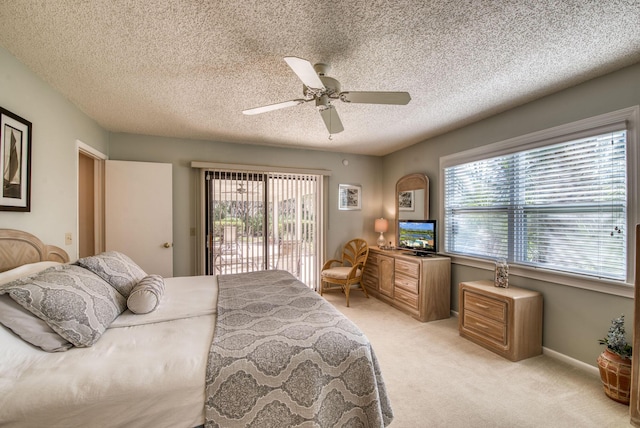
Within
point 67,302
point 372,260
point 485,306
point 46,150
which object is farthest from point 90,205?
point 485,306

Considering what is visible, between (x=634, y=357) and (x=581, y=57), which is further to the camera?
(x=581, y=57)

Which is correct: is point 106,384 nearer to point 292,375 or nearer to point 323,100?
point 292,375

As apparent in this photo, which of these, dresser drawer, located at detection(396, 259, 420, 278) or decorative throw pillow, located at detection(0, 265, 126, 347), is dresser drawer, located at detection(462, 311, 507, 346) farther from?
decorative throw pillow, located at detection(0, 265, 126, 347)

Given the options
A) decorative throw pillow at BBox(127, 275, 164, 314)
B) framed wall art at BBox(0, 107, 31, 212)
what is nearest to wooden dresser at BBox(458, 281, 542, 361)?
decorative throw pillow at BBox(127, 275, 164, 314)

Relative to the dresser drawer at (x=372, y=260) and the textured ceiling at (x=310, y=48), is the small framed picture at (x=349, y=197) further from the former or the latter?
the textured ceiling at (x=310, y=48)

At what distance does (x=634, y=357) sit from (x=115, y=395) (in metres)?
3.01

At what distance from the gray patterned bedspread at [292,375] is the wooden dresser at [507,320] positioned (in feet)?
5.60

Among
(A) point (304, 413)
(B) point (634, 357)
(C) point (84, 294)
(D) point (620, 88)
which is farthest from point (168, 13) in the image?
(B) point (634, 357)

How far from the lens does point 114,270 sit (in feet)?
6.19

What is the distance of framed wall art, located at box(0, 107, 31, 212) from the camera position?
1766 mm

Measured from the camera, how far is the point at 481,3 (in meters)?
1.42

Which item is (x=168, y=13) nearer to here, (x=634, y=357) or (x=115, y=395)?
(x=115, y=395)

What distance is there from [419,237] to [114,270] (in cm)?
361

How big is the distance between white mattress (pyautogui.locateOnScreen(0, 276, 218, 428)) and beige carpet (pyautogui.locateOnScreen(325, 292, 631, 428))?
1.35 m
